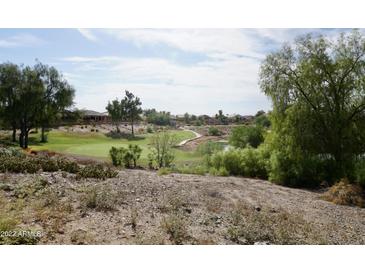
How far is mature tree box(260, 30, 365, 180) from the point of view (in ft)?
31.8

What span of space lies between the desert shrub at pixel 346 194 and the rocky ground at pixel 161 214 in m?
0.47

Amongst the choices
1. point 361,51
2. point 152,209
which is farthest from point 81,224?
point 361,51

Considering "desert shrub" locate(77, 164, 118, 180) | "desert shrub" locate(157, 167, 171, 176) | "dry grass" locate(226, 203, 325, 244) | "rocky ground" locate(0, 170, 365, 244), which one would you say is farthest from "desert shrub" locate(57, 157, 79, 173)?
"dry grass" locate(226, 203, 325, 244)

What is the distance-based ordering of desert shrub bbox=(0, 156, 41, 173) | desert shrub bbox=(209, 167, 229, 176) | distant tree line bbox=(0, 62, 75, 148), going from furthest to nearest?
desert shrub bbox=(209, 167, 229, 176)
distant tree line bbox=(0, 62, 75, 148)
desert shrub bbox=(0, 156, 41, 173)

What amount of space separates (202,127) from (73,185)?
3.42m

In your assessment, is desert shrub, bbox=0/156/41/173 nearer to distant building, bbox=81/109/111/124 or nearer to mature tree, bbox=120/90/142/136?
distant building, bbox=81/109/111/124

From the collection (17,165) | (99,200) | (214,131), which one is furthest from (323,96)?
(17,165)

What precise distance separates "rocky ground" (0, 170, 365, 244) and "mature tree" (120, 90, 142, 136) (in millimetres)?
1671

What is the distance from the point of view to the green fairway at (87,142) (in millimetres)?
9180

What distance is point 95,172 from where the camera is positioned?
345 inches

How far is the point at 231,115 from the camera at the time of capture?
8.41 m

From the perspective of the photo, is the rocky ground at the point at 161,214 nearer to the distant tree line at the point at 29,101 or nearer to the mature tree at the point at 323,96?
the distant tree line at the point at 29,101

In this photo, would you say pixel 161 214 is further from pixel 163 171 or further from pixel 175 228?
pixel 163 171

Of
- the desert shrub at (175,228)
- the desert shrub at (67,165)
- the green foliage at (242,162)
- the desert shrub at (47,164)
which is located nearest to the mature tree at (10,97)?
the desert shrub at (47,164)
